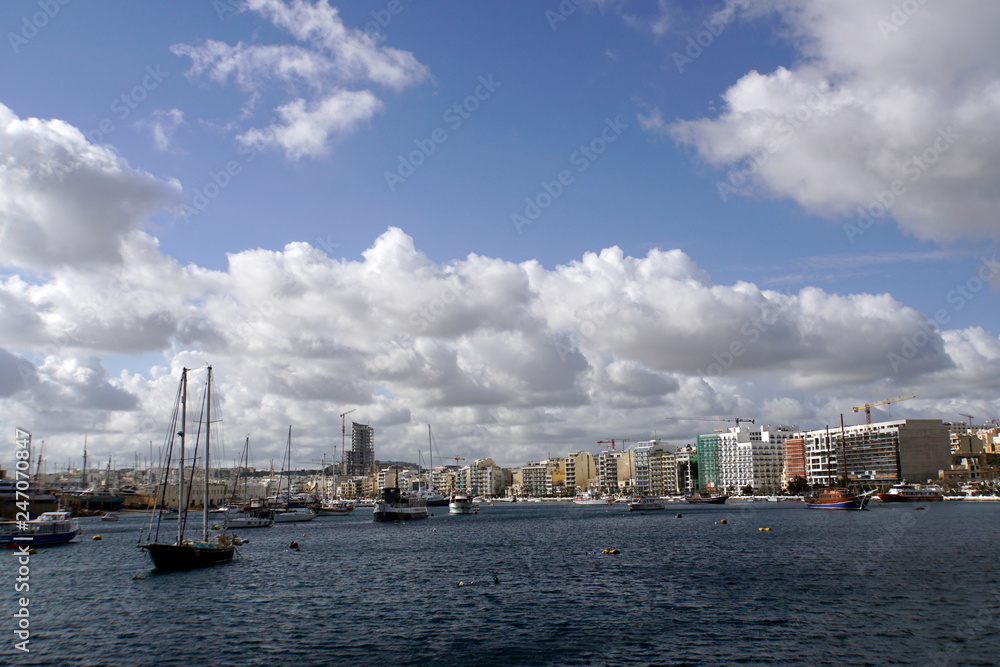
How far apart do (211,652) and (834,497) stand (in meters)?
171

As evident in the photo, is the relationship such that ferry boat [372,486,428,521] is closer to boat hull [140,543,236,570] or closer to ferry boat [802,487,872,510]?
boat hull [140,543,236,570]

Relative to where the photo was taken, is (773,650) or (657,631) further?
(657,631)

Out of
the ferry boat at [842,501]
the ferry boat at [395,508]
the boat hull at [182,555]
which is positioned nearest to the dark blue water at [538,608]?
the boat hull at [182,555]

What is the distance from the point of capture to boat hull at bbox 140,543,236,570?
6275cm

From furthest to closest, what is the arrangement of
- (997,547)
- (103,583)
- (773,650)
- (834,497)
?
1. (834,497)
2. (997,547)
3. (103,583)
4. (773,650)

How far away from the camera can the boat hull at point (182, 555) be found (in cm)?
6275

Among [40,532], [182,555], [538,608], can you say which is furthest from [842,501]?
[40,532]

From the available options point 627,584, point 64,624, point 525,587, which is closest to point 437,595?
point 525,587

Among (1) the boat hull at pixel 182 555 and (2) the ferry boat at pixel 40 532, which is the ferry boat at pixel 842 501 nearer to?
(1) the boat hull at pixel 182 555

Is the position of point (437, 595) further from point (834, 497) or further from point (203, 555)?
point (834, 497)

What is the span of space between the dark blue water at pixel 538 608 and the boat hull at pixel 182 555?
150 centimetres

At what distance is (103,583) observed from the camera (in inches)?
2350

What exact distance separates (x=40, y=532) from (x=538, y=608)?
8414cm

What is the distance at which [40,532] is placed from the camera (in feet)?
319
